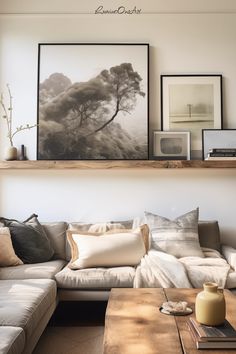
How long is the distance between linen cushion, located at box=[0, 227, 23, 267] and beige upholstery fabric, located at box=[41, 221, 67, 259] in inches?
16.3

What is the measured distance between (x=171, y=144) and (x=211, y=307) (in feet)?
7.68

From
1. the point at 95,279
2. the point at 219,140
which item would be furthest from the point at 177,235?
the point at 219,140

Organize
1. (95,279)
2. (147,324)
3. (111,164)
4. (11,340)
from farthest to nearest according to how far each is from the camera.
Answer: (111,164) → (95,279) → (147,324) → (11,340)

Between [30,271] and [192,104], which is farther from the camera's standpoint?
[192,104]

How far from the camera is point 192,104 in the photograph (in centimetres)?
390

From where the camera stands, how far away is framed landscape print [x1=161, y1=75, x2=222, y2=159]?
3.88 meters

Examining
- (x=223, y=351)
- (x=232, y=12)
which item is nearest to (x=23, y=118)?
(x=232, y=12)

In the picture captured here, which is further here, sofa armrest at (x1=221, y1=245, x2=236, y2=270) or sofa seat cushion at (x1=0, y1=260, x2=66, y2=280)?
sofa armrest at (x1=221, y1=245, x2=236, y2=270)

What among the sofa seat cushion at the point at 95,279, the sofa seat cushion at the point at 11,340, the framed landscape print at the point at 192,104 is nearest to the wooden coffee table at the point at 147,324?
the sofa seat cushion at the point at 11,340

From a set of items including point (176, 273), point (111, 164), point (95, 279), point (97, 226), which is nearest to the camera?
point (176, 273)

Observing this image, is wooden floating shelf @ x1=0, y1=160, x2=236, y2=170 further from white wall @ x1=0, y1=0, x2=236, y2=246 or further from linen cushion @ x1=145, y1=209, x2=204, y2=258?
linen cushion @ x1=145, y1=209, x2=204, y2=258

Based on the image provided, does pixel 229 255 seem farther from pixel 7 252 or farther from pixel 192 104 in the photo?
pixel 7 252

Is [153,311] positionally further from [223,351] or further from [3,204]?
[3,204]

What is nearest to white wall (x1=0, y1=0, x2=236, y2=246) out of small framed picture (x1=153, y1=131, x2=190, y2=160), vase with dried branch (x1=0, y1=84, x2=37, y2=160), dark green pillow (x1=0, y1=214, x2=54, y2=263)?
vase with dried branch (x1=0, y1=84, x2=37, y2=160)
